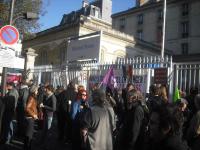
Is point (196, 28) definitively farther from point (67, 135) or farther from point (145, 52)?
point (67, 135)

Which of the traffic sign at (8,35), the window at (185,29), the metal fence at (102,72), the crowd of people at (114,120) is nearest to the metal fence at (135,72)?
the metal fence at (102,72)

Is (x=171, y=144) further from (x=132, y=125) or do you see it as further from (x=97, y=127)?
(x=132, y=125)

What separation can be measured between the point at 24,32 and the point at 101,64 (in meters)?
14.6

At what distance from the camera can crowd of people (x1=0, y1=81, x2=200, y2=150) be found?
367 centimetres

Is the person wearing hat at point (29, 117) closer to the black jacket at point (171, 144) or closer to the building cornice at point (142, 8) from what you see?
the black jacket at point (171, 144)

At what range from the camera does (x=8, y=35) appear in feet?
31.7

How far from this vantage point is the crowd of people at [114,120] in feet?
12.0

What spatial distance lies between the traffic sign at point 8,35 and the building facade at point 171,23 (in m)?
37.5

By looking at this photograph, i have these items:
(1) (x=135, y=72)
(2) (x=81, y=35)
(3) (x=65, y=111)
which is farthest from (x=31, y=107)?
(2) (x=81, y=35)

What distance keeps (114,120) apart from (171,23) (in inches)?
1722

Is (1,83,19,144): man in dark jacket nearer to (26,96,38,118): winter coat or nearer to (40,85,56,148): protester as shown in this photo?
(40,85,56,148): protester

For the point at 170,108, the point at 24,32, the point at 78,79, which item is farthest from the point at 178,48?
the point at 170,108

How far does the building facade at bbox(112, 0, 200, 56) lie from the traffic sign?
123ft

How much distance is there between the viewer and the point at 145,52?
38.9 metres
